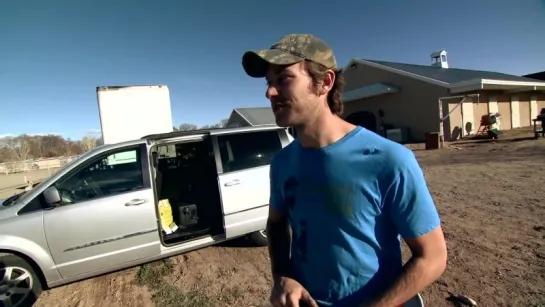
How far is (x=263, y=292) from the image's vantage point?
353 centimetres

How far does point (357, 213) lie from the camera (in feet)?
3.46

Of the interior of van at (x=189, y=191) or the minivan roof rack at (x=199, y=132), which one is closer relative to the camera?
the minivan roof rack at (x=199, y=132)

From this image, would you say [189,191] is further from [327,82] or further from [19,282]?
[327,82]

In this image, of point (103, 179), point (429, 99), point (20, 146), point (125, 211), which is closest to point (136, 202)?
point (125, 211)

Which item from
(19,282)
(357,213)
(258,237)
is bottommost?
(258,237)

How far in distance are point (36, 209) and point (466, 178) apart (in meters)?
9.25

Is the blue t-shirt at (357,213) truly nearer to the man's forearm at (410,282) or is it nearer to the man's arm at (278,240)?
the man's forearm at (410,282)

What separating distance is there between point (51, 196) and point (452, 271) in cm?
475

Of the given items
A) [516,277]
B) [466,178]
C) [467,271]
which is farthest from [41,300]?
[466,178]

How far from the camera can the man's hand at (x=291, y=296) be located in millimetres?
1115

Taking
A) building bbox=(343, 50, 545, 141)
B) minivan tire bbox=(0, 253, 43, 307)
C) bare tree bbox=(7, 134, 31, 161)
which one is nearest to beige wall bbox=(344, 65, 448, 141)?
building bbox=(343, 50, 545, 141)

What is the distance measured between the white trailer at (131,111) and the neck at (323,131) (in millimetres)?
7941

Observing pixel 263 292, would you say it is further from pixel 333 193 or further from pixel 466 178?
pixel 466 178

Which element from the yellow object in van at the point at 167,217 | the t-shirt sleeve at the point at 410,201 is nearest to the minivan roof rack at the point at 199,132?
the yellow object in van at the point at 167,217
